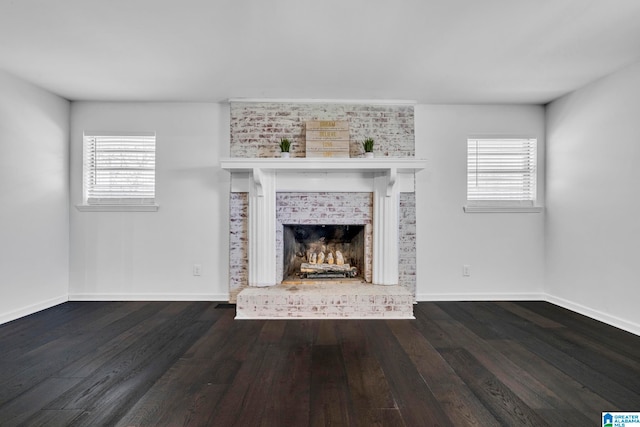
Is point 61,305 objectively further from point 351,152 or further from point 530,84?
point 530,84

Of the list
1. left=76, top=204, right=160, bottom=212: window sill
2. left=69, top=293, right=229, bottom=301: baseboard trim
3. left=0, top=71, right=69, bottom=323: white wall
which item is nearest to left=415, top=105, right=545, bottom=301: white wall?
left=69, top=293, right=229, bottom=301: baseboard trim

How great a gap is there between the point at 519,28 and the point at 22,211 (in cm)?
455

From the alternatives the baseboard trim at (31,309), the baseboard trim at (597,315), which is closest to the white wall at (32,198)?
the baseboard trim at (31,309)

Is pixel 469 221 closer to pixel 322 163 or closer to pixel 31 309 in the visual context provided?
pixel 322 163

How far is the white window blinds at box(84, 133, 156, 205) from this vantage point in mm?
3799

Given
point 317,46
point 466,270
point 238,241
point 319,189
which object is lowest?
point 466,270

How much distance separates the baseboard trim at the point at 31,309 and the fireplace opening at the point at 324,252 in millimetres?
2481

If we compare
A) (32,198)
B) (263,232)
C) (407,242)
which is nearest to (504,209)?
(407,242)

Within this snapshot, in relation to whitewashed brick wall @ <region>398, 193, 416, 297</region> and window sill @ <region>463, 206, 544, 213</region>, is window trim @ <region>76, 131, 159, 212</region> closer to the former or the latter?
whitewashed brick wall @ <region>398, 193, 416, 297</region>

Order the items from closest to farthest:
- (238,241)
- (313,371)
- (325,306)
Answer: (313,371), (325,306), (238,241)

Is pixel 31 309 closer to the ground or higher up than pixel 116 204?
closer to the ground

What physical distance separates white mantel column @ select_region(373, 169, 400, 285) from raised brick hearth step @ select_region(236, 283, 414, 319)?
0.41 metres

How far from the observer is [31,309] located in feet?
10.7

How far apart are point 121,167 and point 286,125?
6.52 ft
